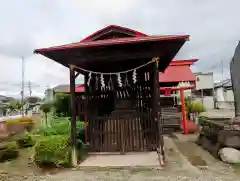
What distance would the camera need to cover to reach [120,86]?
8.34 meters

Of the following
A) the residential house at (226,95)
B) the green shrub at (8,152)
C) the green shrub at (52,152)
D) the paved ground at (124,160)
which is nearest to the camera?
the green shrub at (52,152)

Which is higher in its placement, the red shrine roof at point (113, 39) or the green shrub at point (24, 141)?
the red shrine roof at point (113, 39)

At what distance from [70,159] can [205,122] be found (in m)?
5.77

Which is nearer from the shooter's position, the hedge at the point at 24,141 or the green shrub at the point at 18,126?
the hedge at the point at 24,141

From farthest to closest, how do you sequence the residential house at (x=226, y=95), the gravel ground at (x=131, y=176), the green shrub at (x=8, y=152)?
the residential house at (x=226, y=95), the green shrub at (x=8, y=152), the gravel ground at (x=131, y=176)

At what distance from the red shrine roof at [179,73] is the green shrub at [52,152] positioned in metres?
7.35

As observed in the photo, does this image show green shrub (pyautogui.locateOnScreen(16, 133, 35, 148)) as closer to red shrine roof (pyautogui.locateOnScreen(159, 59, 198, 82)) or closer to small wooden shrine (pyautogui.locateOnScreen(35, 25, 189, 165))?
small wooden shrine (pyautogui.locateOnScreen(35, 25, 189, 165))

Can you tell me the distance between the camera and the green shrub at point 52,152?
5.67 metres

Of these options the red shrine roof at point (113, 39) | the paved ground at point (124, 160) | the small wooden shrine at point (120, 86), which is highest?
the red shrine roof at point (113, 39)

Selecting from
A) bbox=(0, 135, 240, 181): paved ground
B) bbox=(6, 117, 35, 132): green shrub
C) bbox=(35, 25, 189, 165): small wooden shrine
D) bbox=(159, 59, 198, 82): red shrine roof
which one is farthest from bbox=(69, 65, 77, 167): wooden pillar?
bbox=(6, 117, 35, 132): green shrub

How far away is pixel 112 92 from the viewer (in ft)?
28.9

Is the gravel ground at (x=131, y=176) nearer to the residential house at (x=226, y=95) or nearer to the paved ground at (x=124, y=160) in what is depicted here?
the paved ground at (x=124, y=160)

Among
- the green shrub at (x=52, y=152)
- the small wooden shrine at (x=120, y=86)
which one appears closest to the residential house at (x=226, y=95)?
the small wooden shrine at (x=120, y=86)

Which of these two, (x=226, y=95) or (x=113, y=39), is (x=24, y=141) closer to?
(x=113, y=39)
